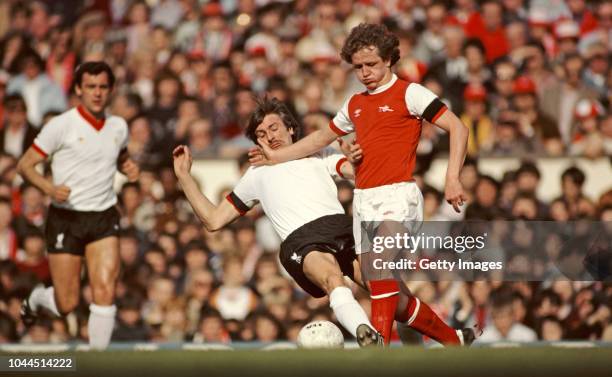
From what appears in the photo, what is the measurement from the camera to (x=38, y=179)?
10547mm

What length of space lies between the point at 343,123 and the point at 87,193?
2935 millimetres

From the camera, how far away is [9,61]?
1669 centimetres

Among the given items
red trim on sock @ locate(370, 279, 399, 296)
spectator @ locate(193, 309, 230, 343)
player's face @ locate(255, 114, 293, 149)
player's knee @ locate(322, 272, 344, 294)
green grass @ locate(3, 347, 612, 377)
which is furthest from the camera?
spectator @ locate(193, 309, 230, 343)

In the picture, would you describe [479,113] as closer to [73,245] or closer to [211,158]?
[211,158]

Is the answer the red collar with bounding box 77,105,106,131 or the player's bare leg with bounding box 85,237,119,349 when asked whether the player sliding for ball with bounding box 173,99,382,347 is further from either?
the red collar with bounding box 77,105,106,131

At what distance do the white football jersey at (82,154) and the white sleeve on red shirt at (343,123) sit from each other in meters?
2.69

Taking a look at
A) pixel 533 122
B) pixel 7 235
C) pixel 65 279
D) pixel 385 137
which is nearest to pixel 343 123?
pixel 385 137

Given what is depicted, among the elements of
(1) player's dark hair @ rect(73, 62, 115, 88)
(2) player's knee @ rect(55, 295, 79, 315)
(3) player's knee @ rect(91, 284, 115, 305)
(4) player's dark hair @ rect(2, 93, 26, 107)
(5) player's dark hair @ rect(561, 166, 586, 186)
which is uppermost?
(1) player's dark hair @ rect(73, 62, 115, 88)

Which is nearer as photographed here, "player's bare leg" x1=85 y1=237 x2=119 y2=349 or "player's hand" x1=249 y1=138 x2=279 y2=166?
"player's hand" x1=249 y1=138 x2=279 y2=166

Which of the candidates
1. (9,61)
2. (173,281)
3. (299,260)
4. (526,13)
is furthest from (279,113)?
(9,61)

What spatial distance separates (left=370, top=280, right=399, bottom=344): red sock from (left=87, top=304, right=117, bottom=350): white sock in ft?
9.80

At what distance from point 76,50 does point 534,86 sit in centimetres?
626

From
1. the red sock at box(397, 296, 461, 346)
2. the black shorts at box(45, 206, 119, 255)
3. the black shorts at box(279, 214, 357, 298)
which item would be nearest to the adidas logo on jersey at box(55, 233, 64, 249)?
the black shorts at box(45, 206, 119, 255)

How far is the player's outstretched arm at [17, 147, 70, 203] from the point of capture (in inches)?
412
